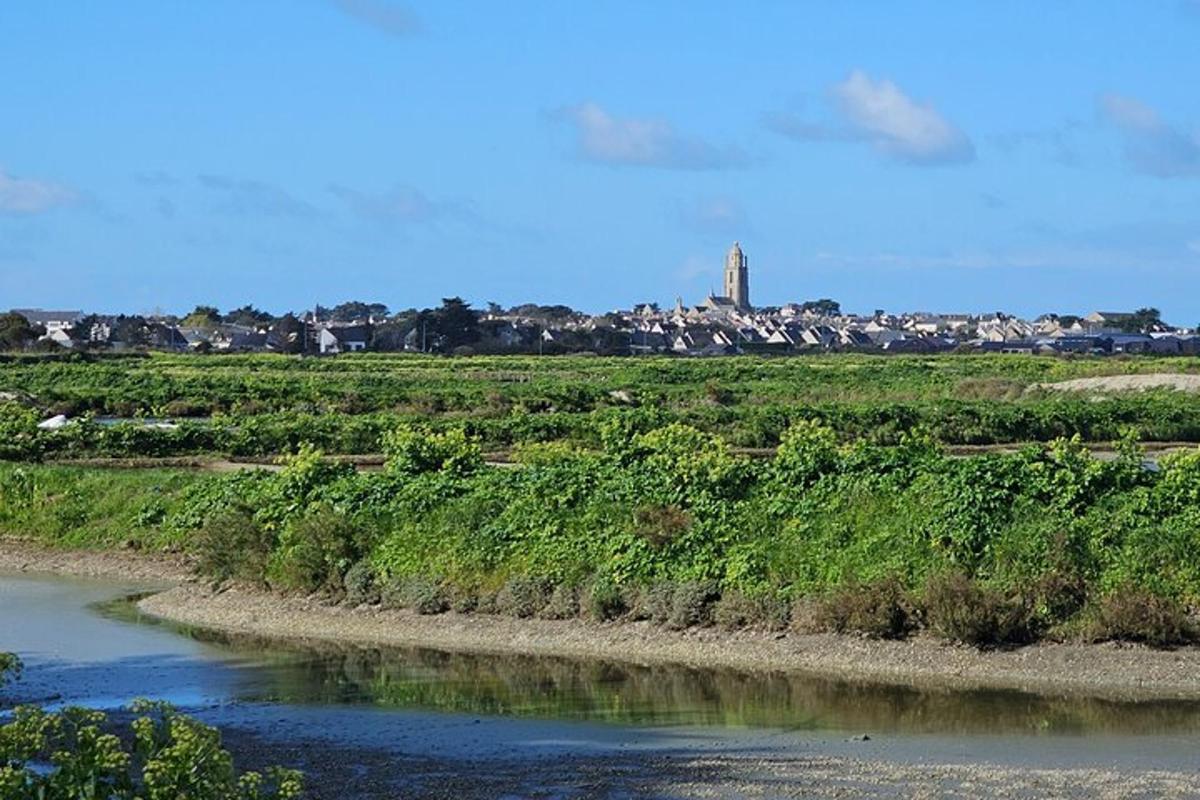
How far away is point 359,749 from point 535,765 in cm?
179

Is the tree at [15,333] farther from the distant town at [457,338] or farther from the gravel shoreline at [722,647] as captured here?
the gravel shoreline at [722,647]

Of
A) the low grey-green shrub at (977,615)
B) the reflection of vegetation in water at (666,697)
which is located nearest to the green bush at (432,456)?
the reflection of vegetation in water at (666,697)

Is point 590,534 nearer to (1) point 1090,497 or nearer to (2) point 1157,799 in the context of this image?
(1) point 1090,497

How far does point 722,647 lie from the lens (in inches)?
878

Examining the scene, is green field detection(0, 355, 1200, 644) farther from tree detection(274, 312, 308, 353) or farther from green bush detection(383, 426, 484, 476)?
tree detection(274, 312, 308, 353)

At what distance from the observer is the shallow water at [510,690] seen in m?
18.7

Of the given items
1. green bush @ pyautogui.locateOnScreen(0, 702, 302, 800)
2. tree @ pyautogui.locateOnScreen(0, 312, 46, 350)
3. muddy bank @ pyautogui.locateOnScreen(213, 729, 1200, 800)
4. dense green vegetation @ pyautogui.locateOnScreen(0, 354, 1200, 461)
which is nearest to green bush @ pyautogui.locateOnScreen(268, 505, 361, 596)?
muddy bank @ pyautogui.locateOnScreen(213, 729, 1200, 800)

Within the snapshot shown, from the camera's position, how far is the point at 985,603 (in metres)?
21.3

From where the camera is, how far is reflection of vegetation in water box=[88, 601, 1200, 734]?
1862 centimetres

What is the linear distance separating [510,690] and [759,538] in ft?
14.6

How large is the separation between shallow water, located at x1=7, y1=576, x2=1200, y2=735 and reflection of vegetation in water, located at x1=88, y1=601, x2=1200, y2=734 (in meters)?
0.02

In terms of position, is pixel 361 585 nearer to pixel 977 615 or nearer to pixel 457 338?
pixel 977 615

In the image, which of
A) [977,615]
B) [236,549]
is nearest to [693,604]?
[977,615]

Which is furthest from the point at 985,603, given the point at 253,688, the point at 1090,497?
the point at 253,688
